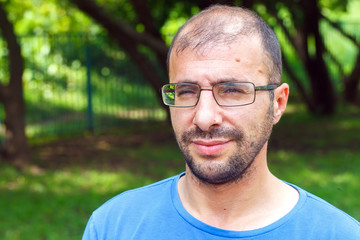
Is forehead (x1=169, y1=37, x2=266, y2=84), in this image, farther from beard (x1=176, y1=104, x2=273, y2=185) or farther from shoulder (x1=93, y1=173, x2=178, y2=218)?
shoulder (x1=93, y1=173, x2=178, y2=218)

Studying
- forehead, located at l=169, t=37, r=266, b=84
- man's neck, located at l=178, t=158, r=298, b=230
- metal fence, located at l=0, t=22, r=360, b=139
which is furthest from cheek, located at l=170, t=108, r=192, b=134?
metal fence, located at l=0, t=22, r=360, b=139

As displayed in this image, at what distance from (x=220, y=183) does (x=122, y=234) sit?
42 cm

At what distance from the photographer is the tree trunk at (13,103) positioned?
7.99 m

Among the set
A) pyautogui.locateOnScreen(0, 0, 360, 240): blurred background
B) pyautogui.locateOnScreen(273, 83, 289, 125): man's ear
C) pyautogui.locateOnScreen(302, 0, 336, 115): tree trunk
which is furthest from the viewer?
pyautogui.locateOnScreen(302, 0, 336, 115): tree trunk

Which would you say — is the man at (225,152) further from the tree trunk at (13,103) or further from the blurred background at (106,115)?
the tree trunk at (13,103)

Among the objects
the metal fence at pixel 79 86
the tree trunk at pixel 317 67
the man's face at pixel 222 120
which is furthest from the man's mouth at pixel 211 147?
the tree trunk at pixel 317 67

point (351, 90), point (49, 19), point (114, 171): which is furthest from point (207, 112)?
Result: point (351, 90)

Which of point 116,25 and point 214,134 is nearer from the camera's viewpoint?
point 214,134

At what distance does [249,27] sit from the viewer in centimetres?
196

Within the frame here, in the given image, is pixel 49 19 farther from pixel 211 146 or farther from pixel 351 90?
pixel 211 146

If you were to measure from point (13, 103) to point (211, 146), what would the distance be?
672cm

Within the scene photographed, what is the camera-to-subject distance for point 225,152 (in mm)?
1867

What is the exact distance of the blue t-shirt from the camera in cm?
180

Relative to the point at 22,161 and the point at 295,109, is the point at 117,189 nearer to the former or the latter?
the point at 22,161
